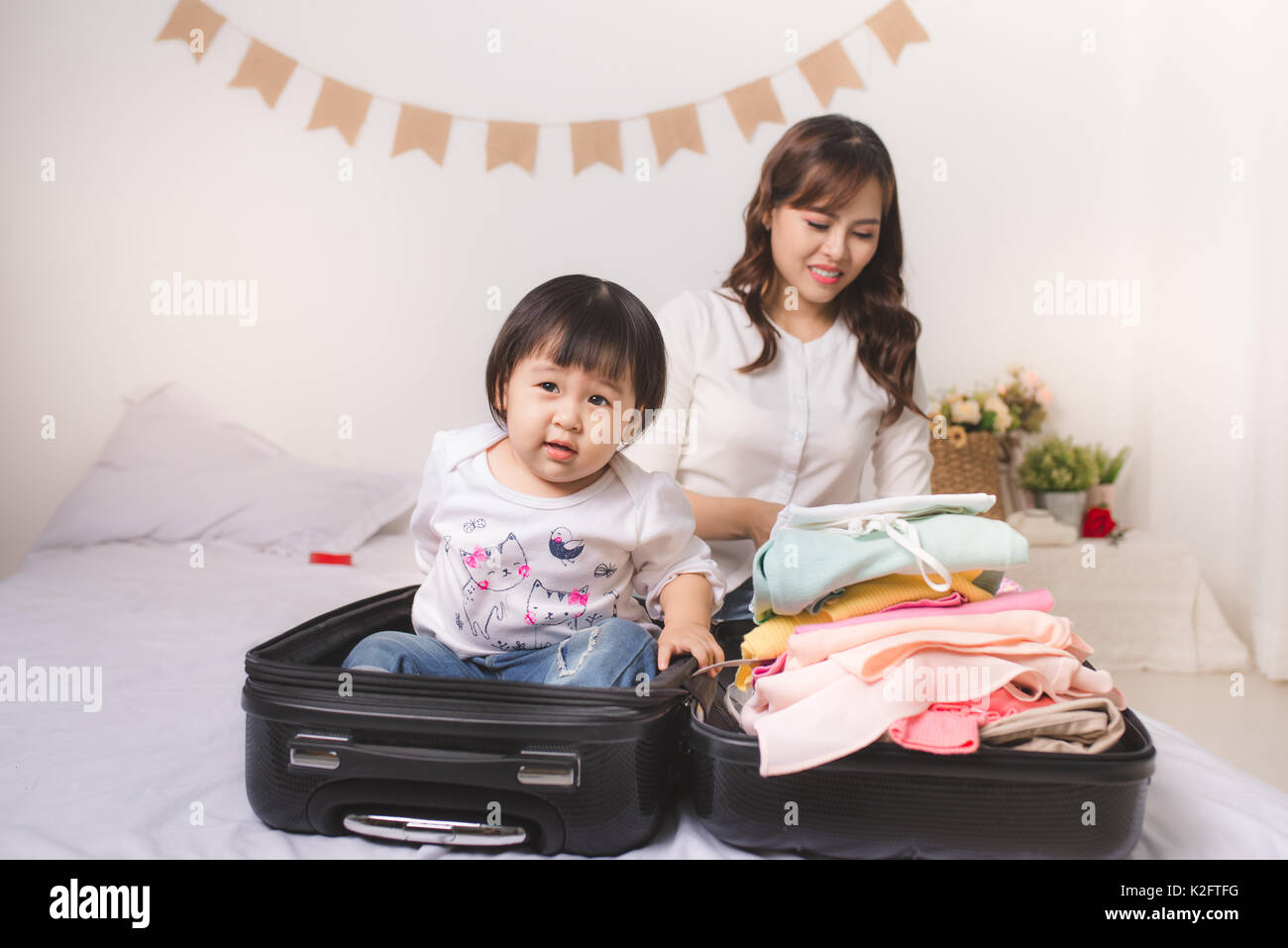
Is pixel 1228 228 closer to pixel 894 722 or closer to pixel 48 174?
pixel 894 722

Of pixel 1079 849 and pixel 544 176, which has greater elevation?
pixel 544 176

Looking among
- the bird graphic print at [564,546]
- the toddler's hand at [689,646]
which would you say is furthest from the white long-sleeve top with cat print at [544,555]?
the toddler's hand at [689,646]

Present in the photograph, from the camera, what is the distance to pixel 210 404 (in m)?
2.77

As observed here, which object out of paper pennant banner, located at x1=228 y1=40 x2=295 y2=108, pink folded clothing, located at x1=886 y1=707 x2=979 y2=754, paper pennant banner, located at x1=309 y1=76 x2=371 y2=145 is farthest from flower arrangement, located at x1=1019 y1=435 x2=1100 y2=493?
paper pennant banner, located at x1=228 y1=40 x2=295 y2=108

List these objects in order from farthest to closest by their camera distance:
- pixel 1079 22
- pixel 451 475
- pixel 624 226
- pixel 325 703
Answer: pixel 1079 22
pixel 624 226
pixel 451 475
pixel 325 703

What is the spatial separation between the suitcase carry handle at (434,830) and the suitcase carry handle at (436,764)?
1.6 inches

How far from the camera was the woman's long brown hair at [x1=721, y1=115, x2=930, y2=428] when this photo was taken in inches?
56.0

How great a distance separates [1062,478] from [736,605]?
1.65 meters

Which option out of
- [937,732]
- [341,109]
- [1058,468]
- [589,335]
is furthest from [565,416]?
[1058,468]

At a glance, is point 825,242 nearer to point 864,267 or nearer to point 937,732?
point 864,267

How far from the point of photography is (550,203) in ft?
8.70
